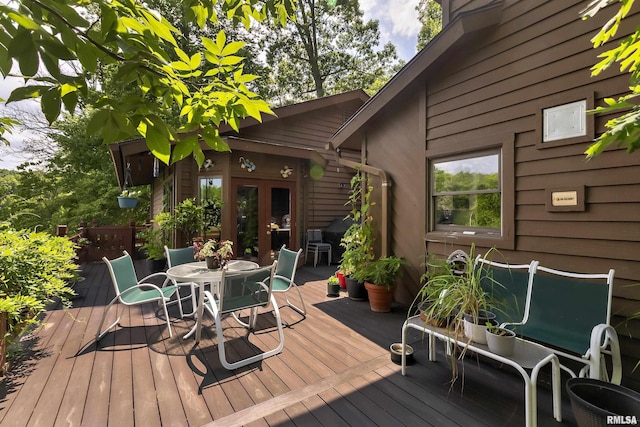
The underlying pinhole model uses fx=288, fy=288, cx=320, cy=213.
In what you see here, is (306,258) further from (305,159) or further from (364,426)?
(364,426)

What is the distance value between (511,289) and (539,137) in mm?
1469

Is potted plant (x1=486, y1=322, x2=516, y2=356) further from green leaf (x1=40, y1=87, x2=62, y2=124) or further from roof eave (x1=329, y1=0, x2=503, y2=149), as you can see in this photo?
roof eave (x1=329, y1=0, x2=503, y2=149)

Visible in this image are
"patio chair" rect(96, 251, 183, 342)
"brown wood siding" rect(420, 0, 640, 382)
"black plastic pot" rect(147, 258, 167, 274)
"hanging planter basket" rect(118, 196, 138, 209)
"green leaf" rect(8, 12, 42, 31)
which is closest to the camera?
"green leaf" rect(8, 12, 42, 31)

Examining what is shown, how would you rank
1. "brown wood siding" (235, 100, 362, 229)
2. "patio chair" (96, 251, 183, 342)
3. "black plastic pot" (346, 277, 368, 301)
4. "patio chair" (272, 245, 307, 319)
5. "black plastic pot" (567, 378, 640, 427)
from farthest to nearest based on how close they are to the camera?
"brown wood siding" (235, 100, 362, 229), "black plastic pot" (346, 277, 368, 301), "patio chair" (272, 245, 307, 319), "patio chair" (96, 251, 183, 342), "black plastic pot" (567, 378, 640, 427)

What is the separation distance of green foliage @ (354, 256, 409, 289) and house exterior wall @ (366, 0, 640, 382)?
459 millimetres

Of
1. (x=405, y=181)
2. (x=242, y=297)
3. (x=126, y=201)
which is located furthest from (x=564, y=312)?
(x=126, y=201)

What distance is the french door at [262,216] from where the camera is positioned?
20.7ft

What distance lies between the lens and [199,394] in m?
2.19

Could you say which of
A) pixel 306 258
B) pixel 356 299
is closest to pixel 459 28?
pixel 356 299

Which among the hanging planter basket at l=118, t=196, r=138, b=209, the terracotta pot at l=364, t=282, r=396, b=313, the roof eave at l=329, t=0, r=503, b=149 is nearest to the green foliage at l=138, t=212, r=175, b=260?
the hanging planter basket at l=118, t=196, r=138, b=209

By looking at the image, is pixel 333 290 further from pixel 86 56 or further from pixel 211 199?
pixel 86 56

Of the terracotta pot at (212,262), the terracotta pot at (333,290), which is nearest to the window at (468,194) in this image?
the terracotta pot at (333,290)

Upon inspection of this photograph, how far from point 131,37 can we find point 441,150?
3457mm

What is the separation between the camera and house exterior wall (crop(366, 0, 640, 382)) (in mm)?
2318
